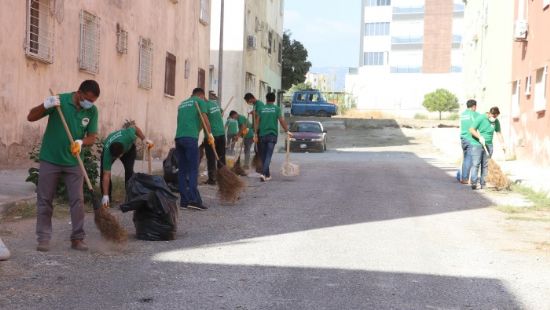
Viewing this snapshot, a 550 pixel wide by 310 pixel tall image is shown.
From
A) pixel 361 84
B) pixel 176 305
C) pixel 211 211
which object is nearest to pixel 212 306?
pixel 176 305

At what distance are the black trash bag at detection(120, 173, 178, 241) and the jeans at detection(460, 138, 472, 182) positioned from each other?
Answer: 330 inches

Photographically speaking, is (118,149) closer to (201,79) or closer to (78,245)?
(78,245)

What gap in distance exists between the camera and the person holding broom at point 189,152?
9.88m

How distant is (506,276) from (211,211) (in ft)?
15.6

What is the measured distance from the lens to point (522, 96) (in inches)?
927

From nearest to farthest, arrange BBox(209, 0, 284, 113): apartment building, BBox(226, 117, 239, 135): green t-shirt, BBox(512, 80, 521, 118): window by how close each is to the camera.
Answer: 1. BBox(226, 117, 239, 135): green t-shirt
2. BBox(512, 80, 521, 118): window
3. BBox(209, 0, 284, 113): apartment building

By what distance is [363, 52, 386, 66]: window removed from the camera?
235ft

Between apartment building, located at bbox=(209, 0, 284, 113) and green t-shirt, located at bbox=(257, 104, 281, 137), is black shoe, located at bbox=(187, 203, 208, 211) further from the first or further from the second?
apartment building, located at bbox=(209, 0, 284, 113)

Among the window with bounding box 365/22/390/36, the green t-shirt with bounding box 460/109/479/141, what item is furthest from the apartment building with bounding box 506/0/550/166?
the window with bounding box 365/22/390/36

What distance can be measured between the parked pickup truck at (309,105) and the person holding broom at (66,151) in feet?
137

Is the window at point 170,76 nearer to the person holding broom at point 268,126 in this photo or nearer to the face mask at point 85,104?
the person holding broom at point 268,126

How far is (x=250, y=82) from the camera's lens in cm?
3388

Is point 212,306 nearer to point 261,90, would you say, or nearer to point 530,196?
point 530,196

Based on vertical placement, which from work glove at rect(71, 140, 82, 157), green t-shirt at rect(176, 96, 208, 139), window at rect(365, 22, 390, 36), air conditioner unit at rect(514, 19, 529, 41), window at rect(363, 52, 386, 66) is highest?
window at rect(365, 22, 390, 36)
